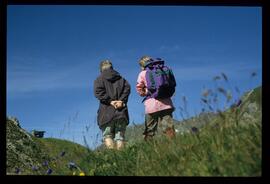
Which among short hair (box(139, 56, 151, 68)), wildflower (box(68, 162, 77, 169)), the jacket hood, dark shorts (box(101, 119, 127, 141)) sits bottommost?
wildflower (box(68, 162, 77, 169))

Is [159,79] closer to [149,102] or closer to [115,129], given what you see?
[149,102]

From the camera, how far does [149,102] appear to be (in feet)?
30.1

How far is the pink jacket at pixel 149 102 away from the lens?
916 cm

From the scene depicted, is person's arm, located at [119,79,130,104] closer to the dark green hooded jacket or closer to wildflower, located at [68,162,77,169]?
the dark green hooded jacket

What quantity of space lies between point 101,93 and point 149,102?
32.1 inches

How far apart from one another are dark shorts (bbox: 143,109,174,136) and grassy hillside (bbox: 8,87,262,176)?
458 mm

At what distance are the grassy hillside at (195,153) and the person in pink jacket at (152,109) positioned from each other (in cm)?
52

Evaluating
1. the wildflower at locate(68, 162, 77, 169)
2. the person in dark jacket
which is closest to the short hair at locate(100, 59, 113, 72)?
the person in dark jacket

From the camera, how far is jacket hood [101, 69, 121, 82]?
9.45 metres

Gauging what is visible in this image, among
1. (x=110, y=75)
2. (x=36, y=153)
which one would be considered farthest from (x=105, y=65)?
(x=36, y=153)

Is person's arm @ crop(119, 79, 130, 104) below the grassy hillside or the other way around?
the other way around

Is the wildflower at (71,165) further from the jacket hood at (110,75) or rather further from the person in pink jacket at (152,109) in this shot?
the jacket hood at (110,75)

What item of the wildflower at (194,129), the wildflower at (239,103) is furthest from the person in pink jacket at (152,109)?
the wildflower at (239,103)
